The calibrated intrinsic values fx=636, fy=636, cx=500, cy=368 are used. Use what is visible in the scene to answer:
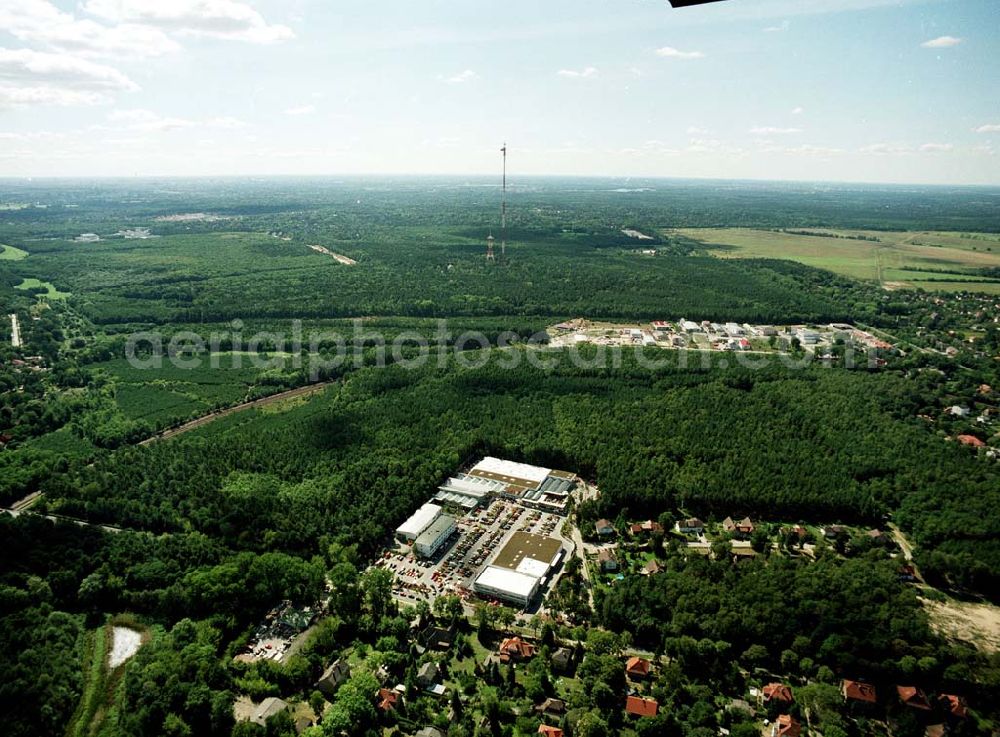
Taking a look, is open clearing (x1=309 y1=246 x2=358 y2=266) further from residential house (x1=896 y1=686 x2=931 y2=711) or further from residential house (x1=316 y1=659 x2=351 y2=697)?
residential house (x1=896 y1=686 x2=931 y2=711)

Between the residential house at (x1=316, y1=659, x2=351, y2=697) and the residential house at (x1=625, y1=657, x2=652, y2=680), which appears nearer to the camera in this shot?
the residential house at (x1=316, y1=659, x2=351, y2=697)

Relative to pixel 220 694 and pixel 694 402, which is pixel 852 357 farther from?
pixel 220 694

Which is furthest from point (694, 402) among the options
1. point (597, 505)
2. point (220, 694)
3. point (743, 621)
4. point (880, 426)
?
point (220, 694)

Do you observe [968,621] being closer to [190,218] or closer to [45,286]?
[45,286]

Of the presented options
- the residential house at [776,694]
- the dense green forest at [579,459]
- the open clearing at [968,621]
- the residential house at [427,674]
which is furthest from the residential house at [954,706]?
the residential house at [427,674]

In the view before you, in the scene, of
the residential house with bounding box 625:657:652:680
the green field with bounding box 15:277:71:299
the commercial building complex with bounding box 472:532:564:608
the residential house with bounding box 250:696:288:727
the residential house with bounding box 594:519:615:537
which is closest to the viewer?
the residential house with bounding box 250:696:288:727

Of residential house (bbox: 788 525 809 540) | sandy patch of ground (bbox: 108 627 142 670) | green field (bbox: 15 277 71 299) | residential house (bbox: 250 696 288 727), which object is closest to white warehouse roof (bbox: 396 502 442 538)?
residential house (bbox: 250 696 288 727)
